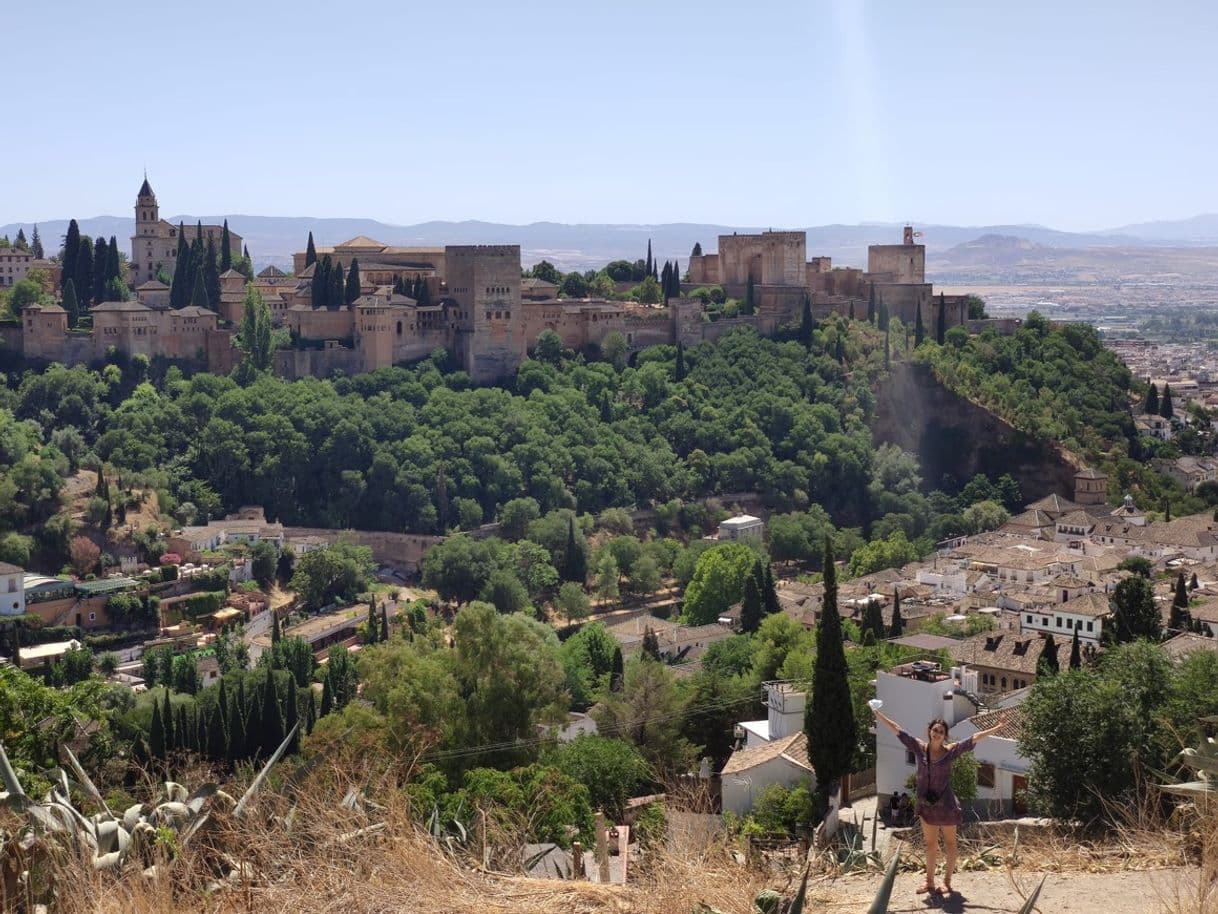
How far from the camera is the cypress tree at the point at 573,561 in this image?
4416cm

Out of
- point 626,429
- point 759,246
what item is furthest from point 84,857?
point 759,246

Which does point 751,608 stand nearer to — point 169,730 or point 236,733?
point 236,733

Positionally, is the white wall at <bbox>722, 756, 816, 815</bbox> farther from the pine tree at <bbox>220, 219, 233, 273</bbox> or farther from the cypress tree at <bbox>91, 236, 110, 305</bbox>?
the pine tree at <bbox>220, 219, 233, 273</bbox>

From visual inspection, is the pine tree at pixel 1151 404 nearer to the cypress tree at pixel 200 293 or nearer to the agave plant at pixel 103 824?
the cypress tree at pixel 200 293

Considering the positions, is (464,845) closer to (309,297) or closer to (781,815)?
(781,815)

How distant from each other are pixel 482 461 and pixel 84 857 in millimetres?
40038

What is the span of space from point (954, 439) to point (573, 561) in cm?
1703

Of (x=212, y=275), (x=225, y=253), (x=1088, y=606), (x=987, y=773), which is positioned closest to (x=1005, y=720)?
(x=987, y=773)

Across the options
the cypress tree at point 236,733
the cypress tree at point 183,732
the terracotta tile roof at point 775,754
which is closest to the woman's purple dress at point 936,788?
the terracotta tile roof at point 775,754

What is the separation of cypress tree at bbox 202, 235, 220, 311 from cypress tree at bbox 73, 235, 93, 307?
339 cm

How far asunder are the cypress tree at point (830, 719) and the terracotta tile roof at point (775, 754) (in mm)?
724

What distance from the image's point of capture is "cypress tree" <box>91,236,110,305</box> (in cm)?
5281

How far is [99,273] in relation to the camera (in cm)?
5300

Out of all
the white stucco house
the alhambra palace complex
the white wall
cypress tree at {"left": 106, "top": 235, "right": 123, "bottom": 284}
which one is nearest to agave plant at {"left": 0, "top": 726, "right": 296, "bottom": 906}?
the white stucco house
